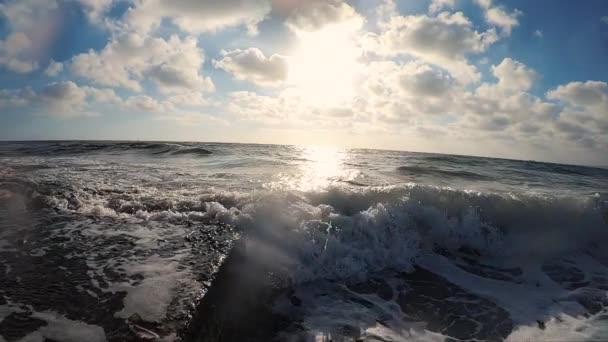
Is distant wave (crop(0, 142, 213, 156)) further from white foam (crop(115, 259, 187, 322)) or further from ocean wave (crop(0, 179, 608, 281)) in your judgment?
white foam (crop(115, 259, 187, 322))

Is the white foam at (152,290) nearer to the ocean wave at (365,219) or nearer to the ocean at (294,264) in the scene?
the ocean at (294,264)

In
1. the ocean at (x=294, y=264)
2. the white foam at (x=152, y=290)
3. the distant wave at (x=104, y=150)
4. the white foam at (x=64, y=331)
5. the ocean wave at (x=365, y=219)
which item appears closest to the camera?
the white foam at (x=64, y=331)

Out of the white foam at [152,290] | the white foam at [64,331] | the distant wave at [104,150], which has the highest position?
the distant wave at [104,150]

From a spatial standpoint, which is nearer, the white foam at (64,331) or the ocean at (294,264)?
the white foam at (64,331)

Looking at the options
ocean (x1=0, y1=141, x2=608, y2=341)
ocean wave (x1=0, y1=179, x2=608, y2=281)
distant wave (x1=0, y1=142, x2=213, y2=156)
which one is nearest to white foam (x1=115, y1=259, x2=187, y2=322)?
ocean (x1=0, y1=141, x2=608, y2=341)

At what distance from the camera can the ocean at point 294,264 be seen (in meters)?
3.84

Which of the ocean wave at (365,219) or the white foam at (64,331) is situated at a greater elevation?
the ocean wave at (365,219)

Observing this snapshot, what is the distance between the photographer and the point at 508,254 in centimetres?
752

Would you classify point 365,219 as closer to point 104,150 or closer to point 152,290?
point 152,290

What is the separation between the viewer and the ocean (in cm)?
384

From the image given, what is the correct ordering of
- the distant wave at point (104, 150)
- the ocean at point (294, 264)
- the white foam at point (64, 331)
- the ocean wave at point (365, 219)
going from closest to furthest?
the white foam at point (64, 331) → the ocean at point (294, 264) → the ocean wave at point (365, 219) → the distant wave at point (104, 150)

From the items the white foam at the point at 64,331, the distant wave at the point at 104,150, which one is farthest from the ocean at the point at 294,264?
the distant wave at the point at 104,150

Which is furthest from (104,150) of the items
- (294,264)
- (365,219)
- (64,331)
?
(64,331)

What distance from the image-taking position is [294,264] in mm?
5523
